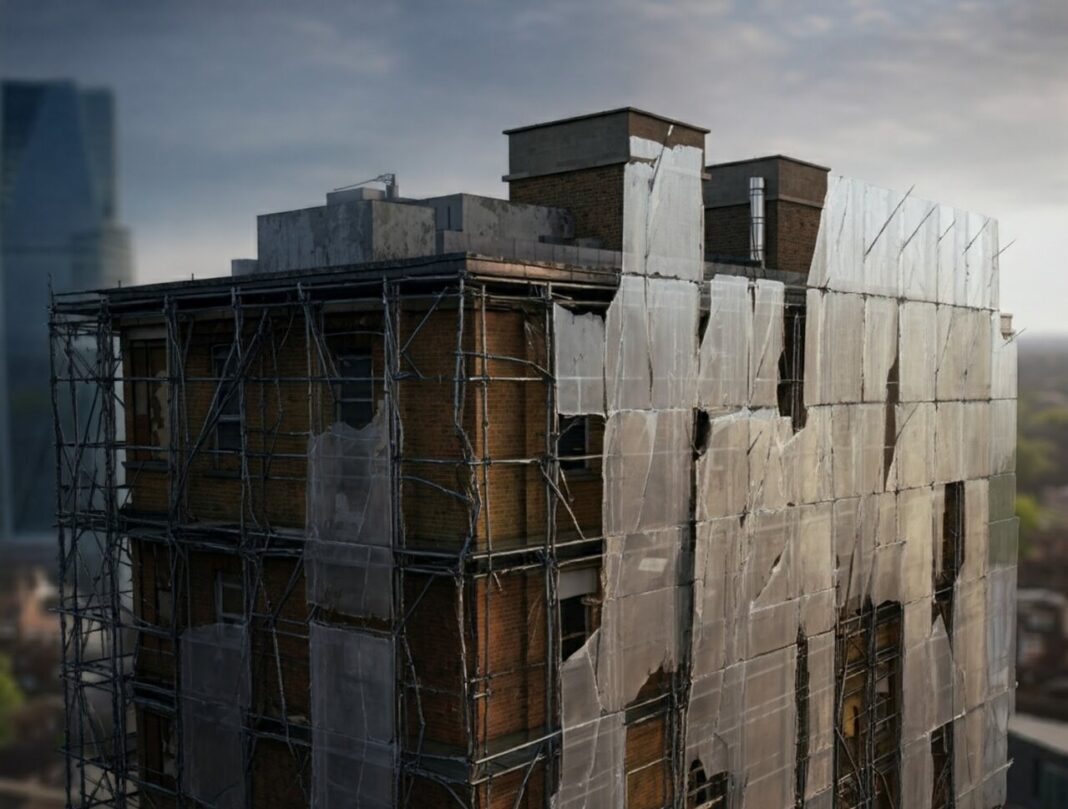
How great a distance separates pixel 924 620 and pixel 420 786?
38.5 ft

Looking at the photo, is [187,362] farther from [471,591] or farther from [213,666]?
[471,591]

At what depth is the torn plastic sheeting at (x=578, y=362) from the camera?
43.9 feet

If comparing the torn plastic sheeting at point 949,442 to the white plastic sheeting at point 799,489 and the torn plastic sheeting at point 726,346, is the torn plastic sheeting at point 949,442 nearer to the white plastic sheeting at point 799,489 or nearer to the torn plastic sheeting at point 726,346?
the white plastic sheeting at point 799,489

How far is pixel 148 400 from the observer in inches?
695

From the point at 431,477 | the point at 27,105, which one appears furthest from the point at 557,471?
the point at 27,105

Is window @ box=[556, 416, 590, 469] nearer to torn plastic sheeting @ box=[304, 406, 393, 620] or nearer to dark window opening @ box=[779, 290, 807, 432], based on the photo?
torn plastic sheeting @ box=[304, 406, 393, 620]

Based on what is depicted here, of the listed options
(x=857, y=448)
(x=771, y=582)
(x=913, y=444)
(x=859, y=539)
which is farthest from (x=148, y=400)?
(x=913, y=444)

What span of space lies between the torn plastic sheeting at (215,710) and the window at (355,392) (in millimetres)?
3460

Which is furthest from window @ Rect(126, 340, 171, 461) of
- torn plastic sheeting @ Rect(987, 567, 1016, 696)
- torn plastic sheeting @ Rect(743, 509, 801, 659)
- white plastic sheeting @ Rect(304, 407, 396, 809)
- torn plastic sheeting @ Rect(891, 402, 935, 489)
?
torn plastic sheeting @ Rect(987, 567, 1016, 696)

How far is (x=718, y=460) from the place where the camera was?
1574 centimetres

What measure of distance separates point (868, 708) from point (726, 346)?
795cm

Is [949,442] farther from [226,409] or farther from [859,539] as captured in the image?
[226,409]

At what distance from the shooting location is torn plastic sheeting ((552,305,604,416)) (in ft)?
43.9

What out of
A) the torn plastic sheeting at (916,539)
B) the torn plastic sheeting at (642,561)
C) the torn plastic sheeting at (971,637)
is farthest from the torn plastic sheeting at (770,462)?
the torn plastic sheeting at (971,637)
